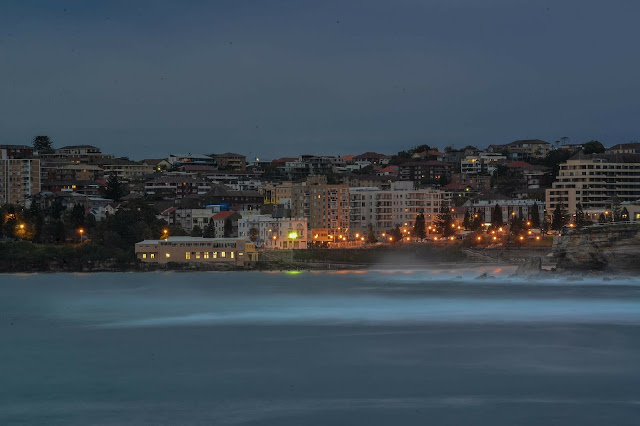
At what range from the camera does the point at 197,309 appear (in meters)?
33.8

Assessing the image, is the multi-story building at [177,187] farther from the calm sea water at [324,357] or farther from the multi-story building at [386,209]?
the calm sea water at [324,357]

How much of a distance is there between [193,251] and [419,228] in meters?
17.0

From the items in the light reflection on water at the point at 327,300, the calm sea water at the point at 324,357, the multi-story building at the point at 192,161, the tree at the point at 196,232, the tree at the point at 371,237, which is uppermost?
the multi-story building at the point at 192,161

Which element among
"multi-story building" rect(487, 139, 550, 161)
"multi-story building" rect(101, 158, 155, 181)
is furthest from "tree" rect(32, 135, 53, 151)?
"multi-story building" rect(487, 139, 550, 161)

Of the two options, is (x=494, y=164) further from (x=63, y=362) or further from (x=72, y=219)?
(x=63, y=362)

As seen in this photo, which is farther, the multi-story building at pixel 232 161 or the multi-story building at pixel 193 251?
the multi-story building at pixel 232 161

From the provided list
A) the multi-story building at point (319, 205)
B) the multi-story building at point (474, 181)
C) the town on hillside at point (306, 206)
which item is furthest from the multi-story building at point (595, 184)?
the multi-story building at point (474, 181)

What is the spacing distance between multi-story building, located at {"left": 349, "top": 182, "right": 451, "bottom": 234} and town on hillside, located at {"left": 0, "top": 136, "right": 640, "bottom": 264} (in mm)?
75

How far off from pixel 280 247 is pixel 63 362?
43467 mm

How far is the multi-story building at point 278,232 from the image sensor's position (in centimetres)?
6569

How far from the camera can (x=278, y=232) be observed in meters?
66.2

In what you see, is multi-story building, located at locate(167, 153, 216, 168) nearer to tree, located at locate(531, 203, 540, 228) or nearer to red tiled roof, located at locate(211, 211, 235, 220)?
red tiled roof, located at locate(211, 211, 235, 220)

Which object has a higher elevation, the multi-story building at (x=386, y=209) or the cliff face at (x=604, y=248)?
the multi-story building at (x=386, y=209)

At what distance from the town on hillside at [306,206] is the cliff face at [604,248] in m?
8.58
